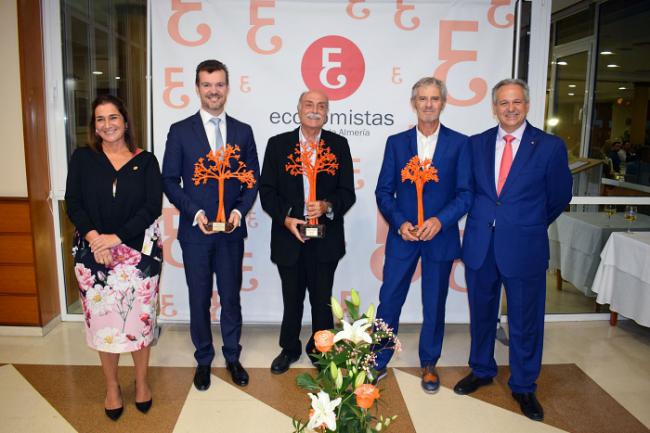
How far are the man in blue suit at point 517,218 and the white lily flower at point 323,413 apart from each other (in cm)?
205

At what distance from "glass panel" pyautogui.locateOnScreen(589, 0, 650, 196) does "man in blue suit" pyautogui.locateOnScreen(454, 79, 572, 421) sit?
6.30 ft

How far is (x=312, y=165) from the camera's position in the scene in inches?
121

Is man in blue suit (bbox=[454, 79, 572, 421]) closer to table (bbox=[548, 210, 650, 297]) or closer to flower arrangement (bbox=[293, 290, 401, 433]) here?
table (bbox=[548, 210, 650, 297])

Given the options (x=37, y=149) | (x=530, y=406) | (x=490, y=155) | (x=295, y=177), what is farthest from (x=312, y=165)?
(x=37, y=149)

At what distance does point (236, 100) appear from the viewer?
384cm

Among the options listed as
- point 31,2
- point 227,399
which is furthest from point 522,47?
point 31,2

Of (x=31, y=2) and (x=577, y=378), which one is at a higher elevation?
(x=31, y=2)

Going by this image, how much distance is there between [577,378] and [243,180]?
253cm

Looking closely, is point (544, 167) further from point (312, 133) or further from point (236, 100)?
point (236, 100)

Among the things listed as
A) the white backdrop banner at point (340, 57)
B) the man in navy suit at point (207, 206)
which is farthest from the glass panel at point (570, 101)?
the man in navy suit at point (207, 206)

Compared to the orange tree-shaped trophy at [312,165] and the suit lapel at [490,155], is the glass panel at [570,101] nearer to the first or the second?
the suit lapel at [490,155]

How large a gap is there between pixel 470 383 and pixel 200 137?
2.25 meters

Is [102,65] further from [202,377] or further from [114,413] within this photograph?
[114,413]

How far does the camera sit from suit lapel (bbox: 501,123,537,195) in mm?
2871
